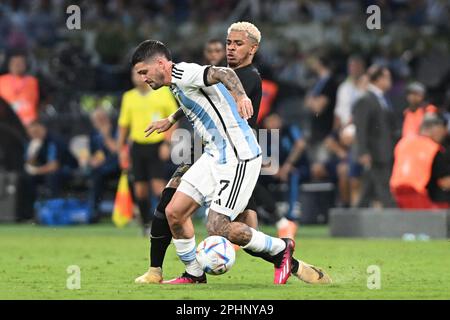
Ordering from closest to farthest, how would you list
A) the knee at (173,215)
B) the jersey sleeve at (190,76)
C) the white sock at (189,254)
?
the jersey sleeve at (190,76) < the knee at (173,215) < the white sock at (189,254)

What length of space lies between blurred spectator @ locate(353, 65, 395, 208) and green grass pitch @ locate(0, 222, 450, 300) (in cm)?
105

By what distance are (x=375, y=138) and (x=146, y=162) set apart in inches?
134

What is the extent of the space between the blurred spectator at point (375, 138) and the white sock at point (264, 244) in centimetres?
829

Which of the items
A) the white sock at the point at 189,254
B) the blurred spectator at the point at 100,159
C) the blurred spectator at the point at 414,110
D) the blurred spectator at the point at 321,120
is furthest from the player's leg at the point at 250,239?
the blurred spectator at the point at 100,159

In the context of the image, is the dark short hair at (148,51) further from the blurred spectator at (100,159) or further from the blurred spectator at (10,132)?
the blurred spectator at (10,132)

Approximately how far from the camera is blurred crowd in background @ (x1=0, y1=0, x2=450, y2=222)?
1952 cm

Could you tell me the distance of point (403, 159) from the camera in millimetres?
17469

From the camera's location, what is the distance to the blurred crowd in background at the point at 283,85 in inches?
768

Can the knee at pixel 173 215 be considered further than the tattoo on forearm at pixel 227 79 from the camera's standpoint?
Yes

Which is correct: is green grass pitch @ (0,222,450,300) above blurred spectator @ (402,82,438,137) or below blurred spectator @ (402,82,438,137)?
below

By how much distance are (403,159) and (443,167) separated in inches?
21.1

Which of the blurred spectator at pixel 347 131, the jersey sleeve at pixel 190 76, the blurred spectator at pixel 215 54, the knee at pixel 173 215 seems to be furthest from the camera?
the blurred spectator at pixel 347 131

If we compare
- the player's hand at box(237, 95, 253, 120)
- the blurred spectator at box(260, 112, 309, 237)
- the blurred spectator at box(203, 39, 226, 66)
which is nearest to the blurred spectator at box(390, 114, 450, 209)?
the blurred spectator at box(260, 112, 309, 237)

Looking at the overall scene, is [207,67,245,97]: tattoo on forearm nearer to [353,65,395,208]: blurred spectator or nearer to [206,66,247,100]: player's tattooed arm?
[206,66,247,100]: player's tattooed arm
